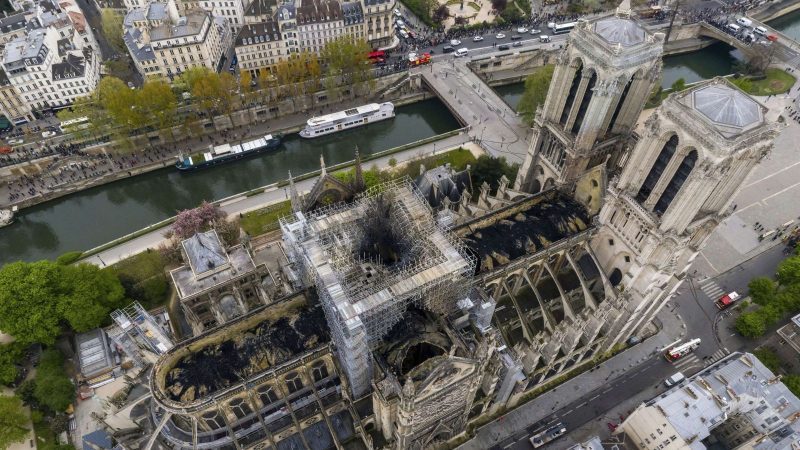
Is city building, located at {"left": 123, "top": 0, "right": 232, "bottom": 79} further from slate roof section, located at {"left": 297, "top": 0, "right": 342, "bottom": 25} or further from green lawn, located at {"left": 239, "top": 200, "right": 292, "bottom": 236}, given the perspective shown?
Answer: green lawn, located at {"left": 239, "top": 200, "right": 292, "bottom": 236}

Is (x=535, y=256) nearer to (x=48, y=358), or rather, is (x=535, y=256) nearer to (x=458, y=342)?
(x=458, y=342)

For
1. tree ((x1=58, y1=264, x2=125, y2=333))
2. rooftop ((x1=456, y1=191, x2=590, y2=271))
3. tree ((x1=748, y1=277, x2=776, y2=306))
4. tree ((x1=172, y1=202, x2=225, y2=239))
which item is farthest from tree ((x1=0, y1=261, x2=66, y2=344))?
tree ((x1=748, y1=277, x2=776, y2=306))

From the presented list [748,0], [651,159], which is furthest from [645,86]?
[748,0]

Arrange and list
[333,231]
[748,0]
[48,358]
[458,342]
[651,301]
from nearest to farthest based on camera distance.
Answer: [458,342], [333,231], [651,301], [48,358], [748,0]

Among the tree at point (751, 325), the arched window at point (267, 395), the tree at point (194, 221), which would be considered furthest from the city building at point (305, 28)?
the tree at point (751, 325)

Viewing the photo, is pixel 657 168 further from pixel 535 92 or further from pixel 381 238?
pixel 535 92

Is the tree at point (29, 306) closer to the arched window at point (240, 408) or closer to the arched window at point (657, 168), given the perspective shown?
the arched window at point (240, 408)

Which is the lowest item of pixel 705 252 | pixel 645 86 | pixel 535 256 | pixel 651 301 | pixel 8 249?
pixel 8 249
